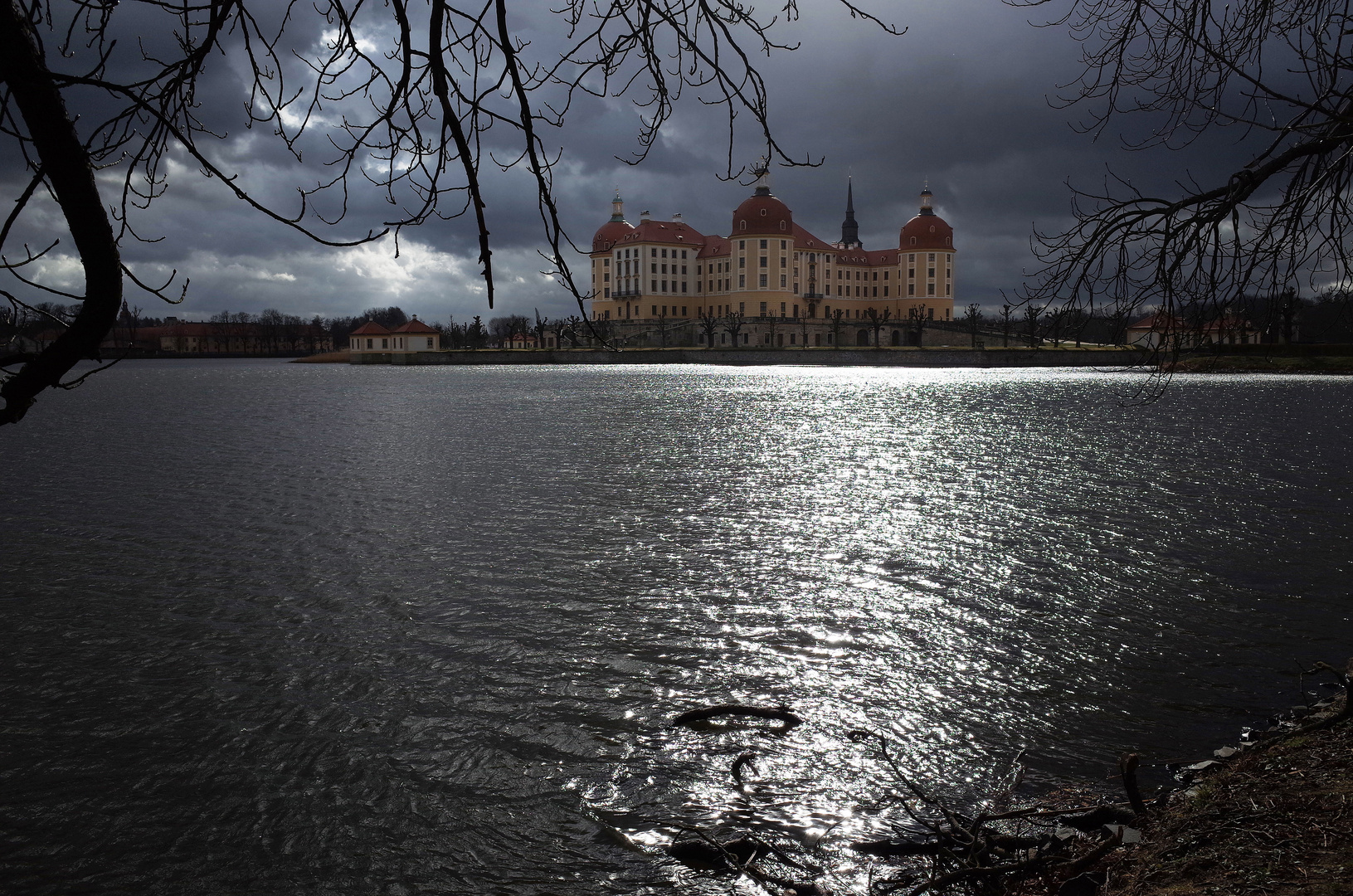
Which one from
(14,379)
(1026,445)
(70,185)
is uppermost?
(70,185)

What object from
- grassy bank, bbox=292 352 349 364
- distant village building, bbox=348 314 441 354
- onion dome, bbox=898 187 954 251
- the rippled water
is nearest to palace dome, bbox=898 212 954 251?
onion dome, bbox=898 187 954 251

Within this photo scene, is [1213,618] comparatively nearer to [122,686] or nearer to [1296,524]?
[1296,524]

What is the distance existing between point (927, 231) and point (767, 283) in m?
23.9

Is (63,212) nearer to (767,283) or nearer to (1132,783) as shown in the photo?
(1132,783)

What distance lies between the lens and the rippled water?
18.0ft

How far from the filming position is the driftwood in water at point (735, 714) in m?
6.80

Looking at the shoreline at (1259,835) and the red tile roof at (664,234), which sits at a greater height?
the red tile roof at (664,234)

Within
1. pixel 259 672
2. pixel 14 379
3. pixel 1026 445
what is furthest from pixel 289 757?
pixel 1026 445

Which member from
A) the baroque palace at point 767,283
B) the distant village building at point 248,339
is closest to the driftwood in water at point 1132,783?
the baroque palace at point 767,283

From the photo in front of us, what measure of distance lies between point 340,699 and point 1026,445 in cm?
2178

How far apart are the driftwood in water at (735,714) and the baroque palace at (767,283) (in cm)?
10487

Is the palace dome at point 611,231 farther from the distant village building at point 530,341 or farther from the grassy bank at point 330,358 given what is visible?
the grassy bank at point 330,358

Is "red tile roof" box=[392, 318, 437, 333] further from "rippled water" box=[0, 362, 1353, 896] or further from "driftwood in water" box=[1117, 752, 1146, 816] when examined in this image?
"driftwood in water" box=[1117, 752, 1146, 816]

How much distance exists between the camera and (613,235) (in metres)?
118
